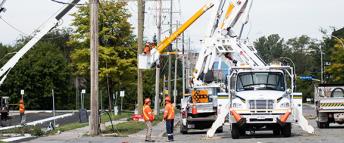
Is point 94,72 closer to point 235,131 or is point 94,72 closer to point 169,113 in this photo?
point 169,113

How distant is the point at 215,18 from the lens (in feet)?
128

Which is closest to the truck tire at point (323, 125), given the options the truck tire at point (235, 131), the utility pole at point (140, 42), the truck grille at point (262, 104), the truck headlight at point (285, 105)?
the truck tire at point (235, 131)

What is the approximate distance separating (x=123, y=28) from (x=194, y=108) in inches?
1400

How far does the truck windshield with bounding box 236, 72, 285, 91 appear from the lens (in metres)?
27.9

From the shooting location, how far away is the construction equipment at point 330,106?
3675cm

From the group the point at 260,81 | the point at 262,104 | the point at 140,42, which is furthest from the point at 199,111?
the point at 140,42

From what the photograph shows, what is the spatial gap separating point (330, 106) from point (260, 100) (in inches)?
454

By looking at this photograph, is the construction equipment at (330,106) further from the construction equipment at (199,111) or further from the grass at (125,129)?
the grass at (125,129)

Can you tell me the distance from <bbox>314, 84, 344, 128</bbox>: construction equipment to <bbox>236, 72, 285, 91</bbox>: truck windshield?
31.2ft

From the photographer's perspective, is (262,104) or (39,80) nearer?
(262,104)

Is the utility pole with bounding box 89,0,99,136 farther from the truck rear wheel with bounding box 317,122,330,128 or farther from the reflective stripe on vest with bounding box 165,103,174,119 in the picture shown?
the truck rear wheel with bounding box 317,122,330,128

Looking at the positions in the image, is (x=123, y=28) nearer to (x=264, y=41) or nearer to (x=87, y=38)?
(x=87, y=38)

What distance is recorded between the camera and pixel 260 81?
92.2ft

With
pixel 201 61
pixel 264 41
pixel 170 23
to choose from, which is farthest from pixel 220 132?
pixel 264 41
